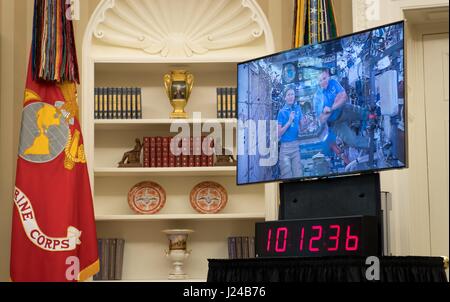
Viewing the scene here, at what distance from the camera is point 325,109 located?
122 inches

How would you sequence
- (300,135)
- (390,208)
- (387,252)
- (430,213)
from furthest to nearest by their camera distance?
(430,213), (390,208), (387,252), (300,135)

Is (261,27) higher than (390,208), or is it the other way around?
(261,27)

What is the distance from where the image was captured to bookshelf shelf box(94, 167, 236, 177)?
492cm

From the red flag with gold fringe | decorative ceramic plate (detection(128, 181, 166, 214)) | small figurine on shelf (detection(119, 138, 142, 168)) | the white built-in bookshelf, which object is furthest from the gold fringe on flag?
decorative ceramic plate (detection(128, 181, 166, 214))

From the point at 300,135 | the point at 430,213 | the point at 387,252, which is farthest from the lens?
the point at 430,213

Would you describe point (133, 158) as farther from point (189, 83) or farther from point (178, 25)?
point (178, 25)

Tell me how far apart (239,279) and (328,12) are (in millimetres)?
1722

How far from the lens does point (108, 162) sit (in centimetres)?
516

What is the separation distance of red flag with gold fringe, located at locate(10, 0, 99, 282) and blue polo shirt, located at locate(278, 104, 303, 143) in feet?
5.11

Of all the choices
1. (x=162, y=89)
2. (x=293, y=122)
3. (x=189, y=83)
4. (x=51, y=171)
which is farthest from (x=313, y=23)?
(x=51, y=171)

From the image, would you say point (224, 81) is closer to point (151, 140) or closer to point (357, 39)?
point (151, 140)

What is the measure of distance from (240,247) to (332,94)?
6.74 feet

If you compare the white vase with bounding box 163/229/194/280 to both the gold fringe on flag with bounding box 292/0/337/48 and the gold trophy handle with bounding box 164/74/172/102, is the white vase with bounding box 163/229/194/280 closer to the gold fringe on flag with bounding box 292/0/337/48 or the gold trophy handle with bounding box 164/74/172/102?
the gold trophy handle with bounding box 164/74/172/102
